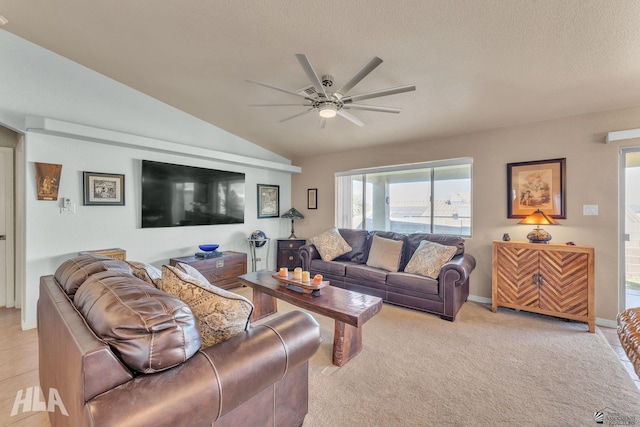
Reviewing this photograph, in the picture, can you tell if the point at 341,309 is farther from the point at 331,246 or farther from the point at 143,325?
the point at 331,246

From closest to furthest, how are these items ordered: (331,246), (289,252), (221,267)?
(221,267) → (331,246) → (289,252)

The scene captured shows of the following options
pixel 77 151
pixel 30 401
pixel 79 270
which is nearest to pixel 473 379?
pixel 79 270

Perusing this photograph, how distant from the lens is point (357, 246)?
4488 mm

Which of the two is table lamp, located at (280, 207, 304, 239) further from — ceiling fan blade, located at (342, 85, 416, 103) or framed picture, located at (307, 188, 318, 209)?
ceiling fan blade, located at (342, 85, 416, 103)

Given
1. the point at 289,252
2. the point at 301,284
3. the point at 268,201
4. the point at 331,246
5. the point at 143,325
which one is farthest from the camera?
the point at 268,201

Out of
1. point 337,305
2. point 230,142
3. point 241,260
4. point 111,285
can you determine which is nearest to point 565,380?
point 337,305

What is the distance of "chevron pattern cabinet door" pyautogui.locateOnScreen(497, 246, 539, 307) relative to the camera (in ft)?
10.4

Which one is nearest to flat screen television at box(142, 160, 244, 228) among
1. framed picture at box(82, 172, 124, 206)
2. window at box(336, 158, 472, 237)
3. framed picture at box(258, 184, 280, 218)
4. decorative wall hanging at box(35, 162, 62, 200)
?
framed picture at box(82, 172, 124, 206)

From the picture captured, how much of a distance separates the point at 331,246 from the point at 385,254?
90 centimetres

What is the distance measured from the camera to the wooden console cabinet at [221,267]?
3.90 m

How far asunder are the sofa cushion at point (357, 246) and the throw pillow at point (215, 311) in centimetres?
322

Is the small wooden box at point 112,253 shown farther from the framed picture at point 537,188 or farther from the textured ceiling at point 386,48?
the framed picture at point 537,188

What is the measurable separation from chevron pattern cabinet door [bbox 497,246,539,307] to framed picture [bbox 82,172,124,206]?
4.88 metres

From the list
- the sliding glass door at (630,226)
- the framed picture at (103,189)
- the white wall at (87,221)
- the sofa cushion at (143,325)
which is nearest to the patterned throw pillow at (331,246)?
the white wall at (87,221)
